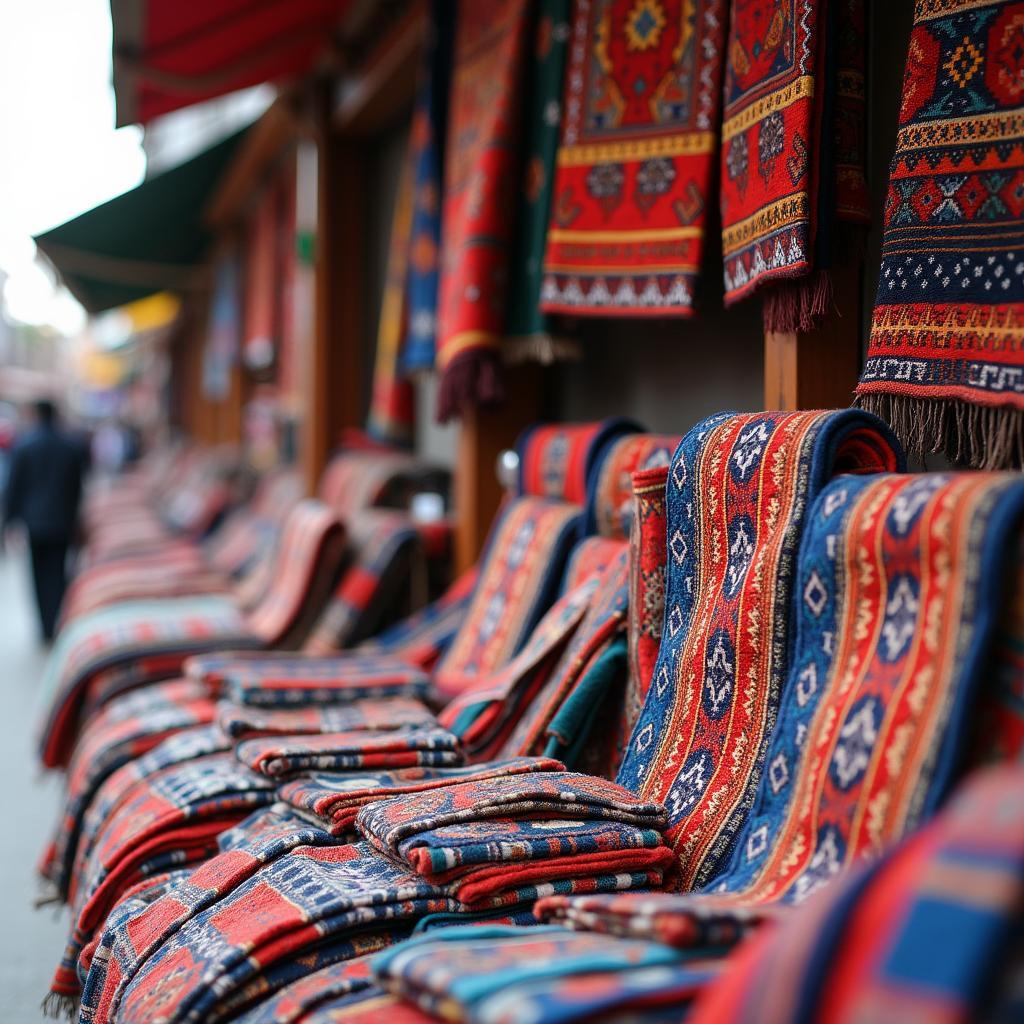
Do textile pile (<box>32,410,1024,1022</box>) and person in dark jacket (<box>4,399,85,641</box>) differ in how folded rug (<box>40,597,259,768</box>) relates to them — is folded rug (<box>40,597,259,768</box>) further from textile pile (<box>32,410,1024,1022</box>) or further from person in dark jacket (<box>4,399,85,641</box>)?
person in dark jacket (<box>4,399,85,641</box>)

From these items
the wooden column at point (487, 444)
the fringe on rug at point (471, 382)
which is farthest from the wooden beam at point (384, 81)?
the fringe on rug at point (471, 382)

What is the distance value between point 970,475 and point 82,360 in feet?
164

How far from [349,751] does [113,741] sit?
95 cm

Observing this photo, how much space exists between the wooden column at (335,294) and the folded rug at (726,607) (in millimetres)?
4325

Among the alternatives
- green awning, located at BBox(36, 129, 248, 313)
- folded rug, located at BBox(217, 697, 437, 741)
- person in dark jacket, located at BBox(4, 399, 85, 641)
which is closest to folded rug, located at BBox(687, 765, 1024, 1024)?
folded rug, located at BBox(217, 697, 437, 741)

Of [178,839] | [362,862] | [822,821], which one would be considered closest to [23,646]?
[178,839]

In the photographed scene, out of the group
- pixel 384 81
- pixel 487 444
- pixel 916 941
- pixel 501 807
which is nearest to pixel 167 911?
pixel 501 807

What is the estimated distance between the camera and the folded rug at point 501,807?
1757 millimetres

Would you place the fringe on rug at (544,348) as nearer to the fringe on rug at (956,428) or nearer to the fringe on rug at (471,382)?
the fringe on rug at (471,382)

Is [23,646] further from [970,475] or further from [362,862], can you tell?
[970,475]

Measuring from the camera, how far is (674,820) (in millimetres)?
1850

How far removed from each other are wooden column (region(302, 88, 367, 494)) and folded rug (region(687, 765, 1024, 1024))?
5.38 m

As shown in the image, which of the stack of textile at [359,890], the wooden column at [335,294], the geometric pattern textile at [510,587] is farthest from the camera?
the wooden column at [335,294]

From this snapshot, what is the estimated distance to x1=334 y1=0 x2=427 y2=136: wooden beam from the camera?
4.57 metres
